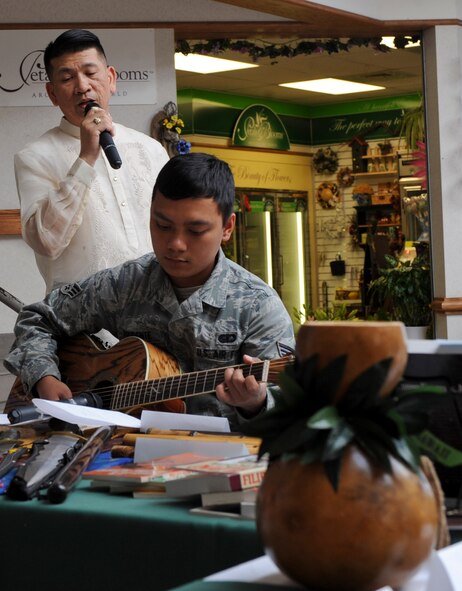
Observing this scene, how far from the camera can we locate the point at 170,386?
7.86ft

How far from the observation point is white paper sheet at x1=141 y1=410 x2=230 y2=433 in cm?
202

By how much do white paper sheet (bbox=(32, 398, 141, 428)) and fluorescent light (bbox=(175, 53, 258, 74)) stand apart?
7.47 metres

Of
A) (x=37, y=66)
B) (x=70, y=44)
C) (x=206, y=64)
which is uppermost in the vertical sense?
(x=206, y=64)

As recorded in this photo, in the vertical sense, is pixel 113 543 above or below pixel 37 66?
below

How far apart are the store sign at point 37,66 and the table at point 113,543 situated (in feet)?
14.6

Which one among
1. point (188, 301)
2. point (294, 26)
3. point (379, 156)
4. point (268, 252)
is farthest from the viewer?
point (379, 156)

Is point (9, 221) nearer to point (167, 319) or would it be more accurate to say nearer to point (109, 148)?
point (109, 148)

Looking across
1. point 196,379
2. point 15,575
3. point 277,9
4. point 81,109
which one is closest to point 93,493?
point 15,575

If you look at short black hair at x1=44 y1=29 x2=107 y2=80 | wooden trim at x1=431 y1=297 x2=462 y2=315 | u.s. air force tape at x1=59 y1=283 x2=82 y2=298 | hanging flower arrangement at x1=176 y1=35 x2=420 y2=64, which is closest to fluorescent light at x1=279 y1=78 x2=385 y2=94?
hanging flower arrangement at x1=176 y1=35 x2=420 y2=64

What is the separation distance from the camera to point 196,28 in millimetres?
6230

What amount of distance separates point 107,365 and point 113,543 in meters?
1.21

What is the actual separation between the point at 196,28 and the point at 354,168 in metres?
7.12

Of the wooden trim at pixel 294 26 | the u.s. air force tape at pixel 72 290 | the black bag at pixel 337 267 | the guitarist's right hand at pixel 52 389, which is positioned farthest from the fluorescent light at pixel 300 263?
the guitarist's right hand at pixel 52 389

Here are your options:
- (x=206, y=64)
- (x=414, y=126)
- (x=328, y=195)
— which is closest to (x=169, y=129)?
(x=414, y=126)
